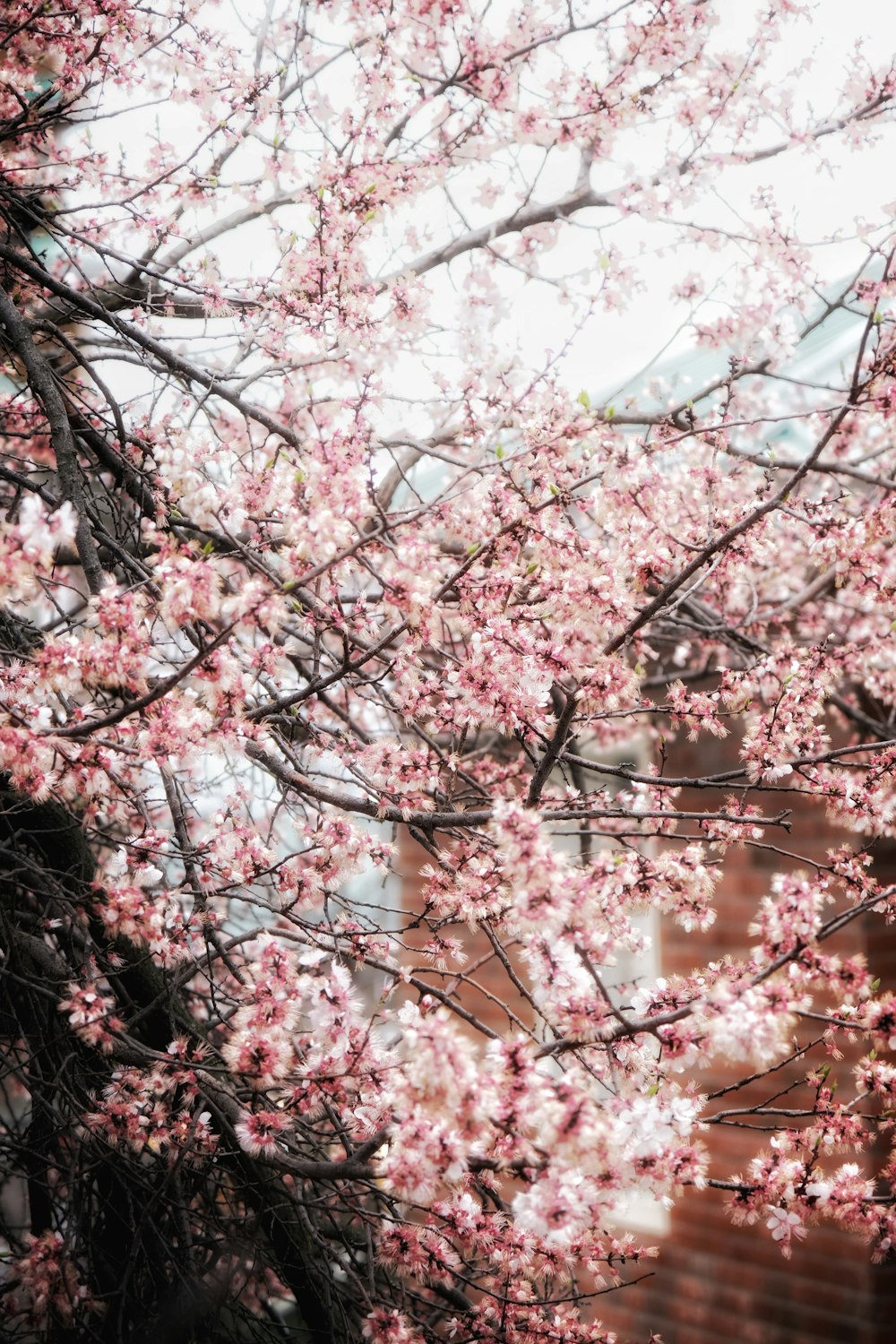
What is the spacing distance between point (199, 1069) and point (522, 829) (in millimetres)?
1157

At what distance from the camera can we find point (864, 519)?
2467mm

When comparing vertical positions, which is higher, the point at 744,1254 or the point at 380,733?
the point at 380,733

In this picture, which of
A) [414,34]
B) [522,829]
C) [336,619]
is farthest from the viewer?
[414,34]

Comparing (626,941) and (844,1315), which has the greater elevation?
(626,941)

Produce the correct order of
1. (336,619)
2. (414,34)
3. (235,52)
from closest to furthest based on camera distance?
(336,619) → (235,52) → (414,34)

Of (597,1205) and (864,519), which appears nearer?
(597,1205)

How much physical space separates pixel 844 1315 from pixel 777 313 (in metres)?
4.08

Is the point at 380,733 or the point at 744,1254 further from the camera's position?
the point at 744,1254

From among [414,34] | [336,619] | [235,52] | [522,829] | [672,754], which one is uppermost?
[414,34]

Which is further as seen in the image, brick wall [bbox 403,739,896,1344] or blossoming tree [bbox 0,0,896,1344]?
brick wall [bbox 403,739,896,1344]

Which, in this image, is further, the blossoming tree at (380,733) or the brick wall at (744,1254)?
the brick wall at (744,1254)

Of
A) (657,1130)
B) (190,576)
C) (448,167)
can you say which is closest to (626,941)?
(657,1130)

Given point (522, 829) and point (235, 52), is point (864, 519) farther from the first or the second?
point (235, 52)

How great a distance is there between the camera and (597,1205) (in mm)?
1618
